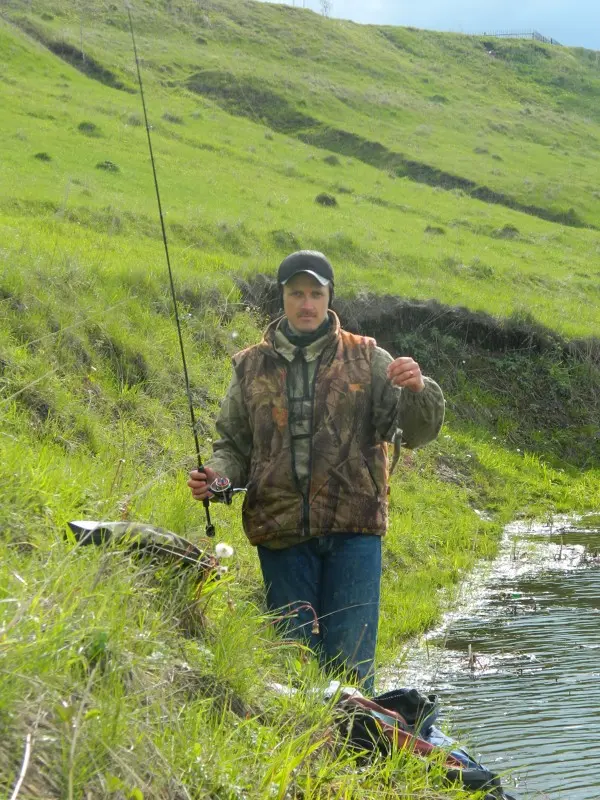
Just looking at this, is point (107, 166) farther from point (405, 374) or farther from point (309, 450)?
point (405, 374)

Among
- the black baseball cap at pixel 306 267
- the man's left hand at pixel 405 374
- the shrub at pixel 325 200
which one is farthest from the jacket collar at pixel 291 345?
the shrub at pixel 325 200

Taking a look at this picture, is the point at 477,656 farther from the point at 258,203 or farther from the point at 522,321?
the point at 258,203

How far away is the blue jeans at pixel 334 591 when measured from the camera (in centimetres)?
428

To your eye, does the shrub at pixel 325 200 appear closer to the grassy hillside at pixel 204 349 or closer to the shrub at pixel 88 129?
the grassy hillside at pixel 204 349

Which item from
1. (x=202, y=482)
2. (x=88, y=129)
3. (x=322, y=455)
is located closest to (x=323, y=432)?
(x=322, y=455)

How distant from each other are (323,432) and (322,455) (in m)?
0.09

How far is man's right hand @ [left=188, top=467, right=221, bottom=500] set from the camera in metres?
4.41

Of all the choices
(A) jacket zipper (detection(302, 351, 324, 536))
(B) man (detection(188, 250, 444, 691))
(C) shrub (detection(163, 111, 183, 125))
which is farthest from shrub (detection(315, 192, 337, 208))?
(A) jacket zipper (detection(302, 351, 324, 536))

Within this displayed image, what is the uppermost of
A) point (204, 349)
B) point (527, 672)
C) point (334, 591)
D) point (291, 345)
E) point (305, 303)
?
point (305, 303)

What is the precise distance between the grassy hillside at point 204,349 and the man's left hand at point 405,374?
101cm

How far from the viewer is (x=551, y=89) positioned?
75.2 m

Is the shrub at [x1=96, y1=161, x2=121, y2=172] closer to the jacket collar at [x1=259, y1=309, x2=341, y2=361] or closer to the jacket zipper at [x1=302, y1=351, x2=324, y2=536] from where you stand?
the jacket collar at [x1=259, y1=309, x2=341, y2=361]

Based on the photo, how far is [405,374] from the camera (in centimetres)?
427

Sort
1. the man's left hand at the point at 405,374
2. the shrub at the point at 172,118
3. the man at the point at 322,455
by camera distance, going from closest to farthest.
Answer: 1. the man's left hand at the point at 405,374
2. the man at the point at 322,455
3. the shrub at the point at 172,118
